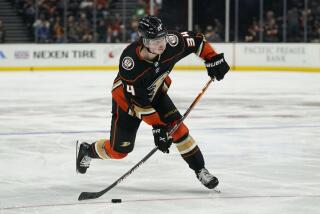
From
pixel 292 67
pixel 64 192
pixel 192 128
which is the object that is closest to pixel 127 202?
pixel 64 192

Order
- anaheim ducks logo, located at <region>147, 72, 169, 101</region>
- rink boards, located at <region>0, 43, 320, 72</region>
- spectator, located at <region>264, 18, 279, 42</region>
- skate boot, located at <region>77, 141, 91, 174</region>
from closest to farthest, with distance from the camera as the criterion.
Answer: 1. anaheim ducks logo, located at <region>147, 72, 169, 101</region>
2. skate boot, located at <region>77, 141, 91, 174</region>
3. rink boards, located at <region>0, 43, 320, 72</region>
4. spectator, located at <region>264, 18, 279, 42</region>

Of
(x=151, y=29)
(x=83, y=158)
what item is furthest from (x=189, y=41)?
(x=83, y=158)

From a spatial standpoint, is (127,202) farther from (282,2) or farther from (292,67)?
(282,2)

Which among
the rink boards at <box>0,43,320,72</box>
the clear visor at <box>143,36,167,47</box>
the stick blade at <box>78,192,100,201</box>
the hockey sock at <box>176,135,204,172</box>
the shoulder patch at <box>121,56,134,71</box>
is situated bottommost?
the rink boards at <box>0,43,320,72</box>

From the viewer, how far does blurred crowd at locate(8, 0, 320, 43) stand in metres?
17.5

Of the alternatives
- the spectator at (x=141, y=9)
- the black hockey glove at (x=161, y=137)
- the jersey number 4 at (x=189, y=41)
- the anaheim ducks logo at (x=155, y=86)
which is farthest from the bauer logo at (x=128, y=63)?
the spectator at (x=141, y=9)

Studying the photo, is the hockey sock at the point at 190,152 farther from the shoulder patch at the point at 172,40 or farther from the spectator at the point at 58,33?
the spectator at the point at 58,33

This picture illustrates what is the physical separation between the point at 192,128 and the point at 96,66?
1029 cm

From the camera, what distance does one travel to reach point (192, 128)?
7.57 metres

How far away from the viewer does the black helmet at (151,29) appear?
4012 mm

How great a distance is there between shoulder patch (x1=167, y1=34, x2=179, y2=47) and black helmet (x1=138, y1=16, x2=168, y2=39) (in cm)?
23

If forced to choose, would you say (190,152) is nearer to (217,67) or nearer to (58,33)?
(217,67)

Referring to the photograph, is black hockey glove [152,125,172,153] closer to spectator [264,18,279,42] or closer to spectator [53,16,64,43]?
spectator [264,18,279,42]

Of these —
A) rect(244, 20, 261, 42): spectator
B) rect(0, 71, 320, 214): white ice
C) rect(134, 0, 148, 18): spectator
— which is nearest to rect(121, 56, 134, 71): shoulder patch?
rect(0, 71, 320, 214): white ice
